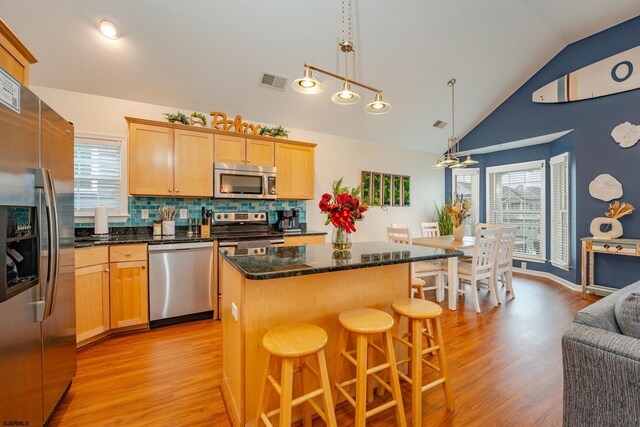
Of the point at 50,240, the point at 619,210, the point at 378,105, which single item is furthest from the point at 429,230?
the point at 50,240

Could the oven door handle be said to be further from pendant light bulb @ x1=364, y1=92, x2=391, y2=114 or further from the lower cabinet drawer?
pendant light bulb @ x1=364, y1=92, x2=391, y2=114

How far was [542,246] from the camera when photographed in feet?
16.9

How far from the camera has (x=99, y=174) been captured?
10.5 ft

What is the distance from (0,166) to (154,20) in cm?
226

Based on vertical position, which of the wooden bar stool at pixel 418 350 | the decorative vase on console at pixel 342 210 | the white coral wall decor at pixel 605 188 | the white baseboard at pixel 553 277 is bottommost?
the white baseboard at pixel 553 277

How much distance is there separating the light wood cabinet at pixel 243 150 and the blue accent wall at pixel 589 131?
4481 millimetres

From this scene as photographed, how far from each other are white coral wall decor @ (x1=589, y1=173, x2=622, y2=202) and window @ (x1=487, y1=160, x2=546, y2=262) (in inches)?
42.0

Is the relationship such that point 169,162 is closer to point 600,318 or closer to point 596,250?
point 600,318

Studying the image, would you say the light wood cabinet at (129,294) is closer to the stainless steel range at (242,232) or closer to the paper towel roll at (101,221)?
the paper towel roll at (101,221)

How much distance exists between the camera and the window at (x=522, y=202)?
17.2 ft

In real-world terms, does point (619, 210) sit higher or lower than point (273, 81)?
lower

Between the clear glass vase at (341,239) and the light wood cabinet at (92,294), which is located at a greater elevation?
the clear glass vase at (341,239)

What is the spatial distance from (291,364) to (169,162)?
2.84m

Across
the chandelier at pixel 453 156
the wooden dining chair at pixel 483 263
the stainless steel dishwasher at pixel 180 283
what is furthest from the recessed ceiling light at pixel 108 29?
the wooden dining chair at pixel 483 263
